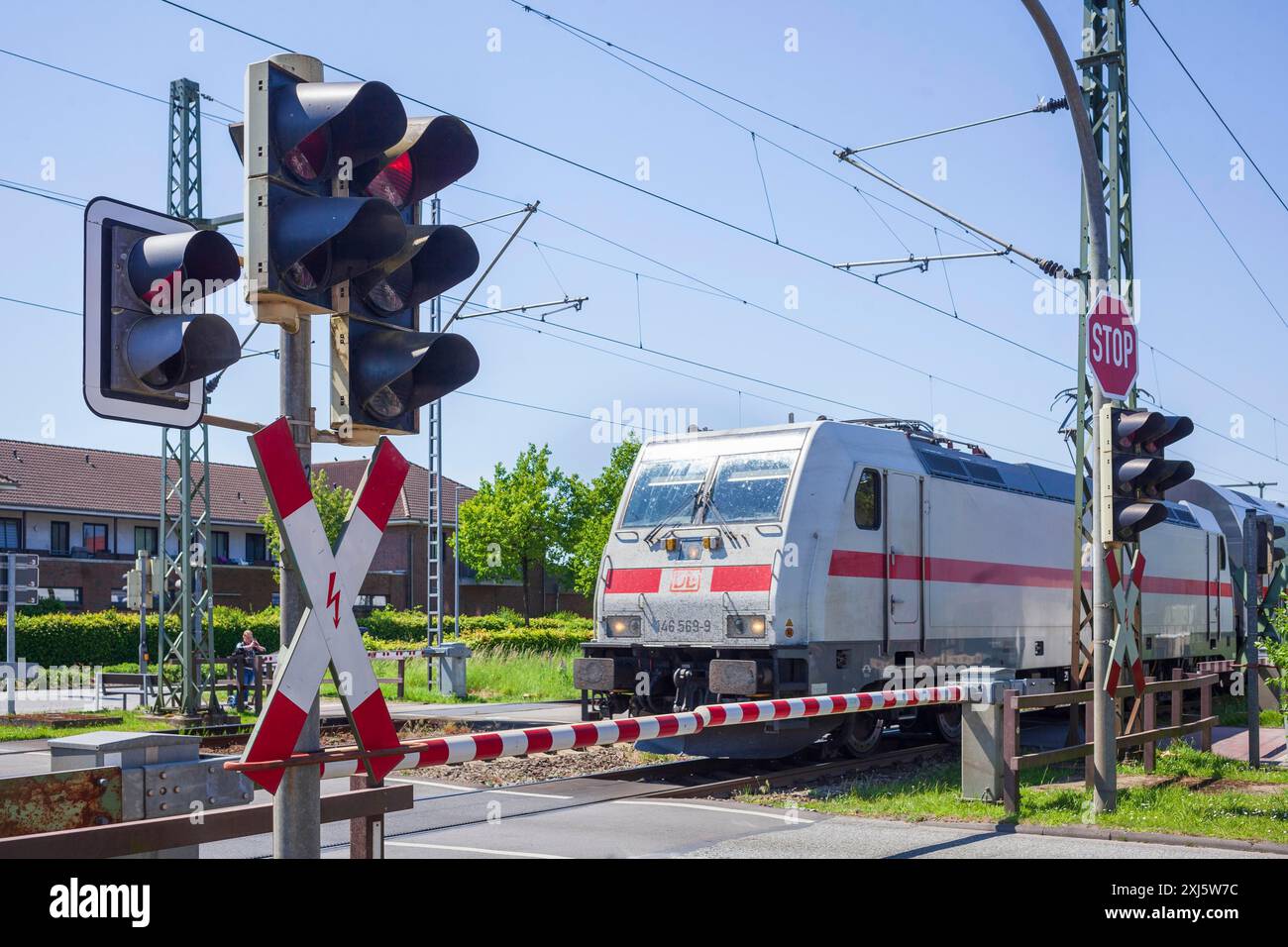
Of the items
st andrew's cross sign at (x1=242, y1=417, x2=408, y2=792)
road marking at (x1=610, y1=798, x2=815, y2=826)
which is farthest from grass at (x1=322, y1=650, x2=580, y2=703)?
st andrew's cross sign at (x1=242, y1=417, x2=408, y2=792)

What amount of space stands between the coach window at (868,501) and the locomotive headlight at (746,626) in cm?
167

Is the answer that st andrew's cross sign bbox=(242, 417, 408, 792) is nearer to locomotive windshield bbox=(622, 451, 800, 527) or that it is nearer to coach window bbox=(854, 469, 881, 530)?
locomotive windshield bbox=(622, 451, 800, 527)

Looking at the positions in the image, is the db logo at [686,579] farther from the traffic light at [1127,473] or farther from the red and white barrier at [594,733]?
the traffic light at [1127,473]

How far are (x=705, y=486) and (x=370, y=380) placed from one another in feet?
34.1

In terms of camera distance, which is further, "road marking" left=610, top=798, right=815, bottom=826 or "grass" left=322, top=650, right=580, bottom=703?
"grass" left=322, top=650, right=580, bottom=703

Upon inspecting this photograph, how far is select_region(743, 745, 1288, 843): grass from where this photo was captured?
9.69m

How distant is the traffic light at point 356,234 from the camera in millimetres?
4188

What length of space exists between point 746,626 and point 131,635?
3276 centimetres

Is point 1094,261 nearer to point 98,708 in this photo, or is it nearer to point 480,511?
point 98,708

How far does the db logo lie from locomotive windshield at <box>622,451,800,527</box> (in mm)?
632

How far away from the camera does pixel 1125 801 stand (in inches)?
426

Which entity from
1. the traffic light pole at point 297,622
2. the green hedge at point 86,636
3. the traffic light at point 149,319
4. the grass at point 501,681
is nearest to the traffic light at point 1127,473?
the traffic light pole at point 297,622
